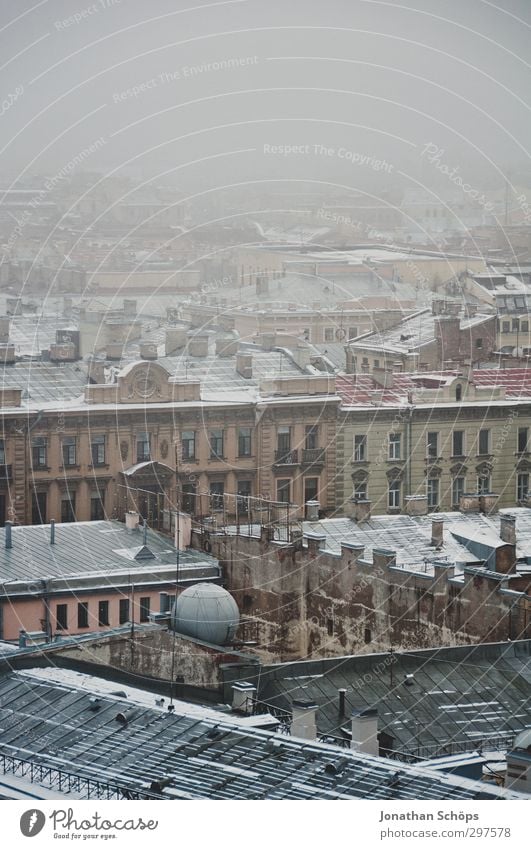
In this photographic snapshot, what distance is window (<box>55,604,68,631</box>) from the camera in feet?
67.7

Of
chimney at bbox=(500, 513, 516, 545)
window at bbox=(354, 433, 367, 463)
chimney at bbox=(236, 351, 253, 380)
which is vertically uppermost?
chimney at bbox=(236, 351, 253, 380)

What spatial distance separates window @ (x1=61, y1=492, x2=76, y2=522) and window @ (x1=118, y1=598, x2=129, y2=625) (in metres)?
6.07

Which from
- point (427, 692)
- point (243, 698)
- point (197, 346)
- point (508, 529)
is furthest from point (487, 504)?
point (197, 346)

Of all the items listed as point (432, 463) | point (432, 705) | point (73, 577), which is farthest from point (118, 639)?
point (432, 463)

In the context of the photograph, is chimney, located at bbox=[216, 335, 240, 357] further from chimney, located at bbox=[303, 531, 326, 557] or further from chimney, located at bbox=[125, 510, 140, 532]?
chimney, located at bbox=[303, 531, 326, 557]

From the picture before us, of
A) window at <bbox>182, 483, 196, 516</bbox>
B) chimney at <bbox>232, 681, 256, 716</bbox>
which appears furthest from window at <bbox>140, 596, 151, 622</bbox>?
chimney at <bbox>232, 681, 256, 716</bbox>

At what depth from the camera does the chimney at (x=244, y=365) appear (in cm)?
2959

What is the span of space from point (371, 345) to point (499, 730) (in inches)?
715

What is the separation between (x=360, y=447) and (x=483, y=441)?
62.5 inches

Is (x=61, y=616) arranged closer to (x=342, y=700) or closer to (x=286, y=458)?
(x=342, y=700)

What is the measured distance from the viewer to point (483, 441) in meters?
30.1

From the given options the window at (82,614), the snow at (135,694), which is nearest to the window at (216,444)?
the window at (82,614)

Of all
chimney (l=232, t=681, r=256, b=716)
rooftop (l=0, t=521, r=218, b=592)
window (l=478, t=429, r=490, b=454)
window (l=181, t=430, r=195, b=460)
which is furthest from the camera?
window (l=478, t=429, r=490, b=454)

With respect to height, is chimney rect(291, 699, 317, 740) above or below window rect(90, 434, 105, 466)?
below
